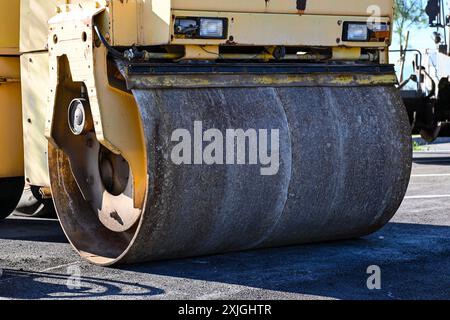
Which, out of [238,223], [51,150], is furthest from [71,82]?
[238,223]

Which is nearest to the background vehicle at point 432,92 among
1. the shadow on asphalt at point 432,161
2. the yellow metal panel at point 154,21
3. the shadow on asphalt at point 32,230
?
the shadow on asphalt at point 432,161

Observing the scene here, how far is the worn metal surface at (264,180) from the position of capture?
20.0ft

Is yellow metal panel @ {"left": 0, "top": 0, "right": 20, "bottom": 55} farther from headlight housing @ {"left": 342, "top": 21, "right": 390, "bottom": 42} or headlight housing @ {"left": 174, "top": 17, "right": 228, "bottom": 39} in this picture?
headlight housing @ {"left": 342, "top": 21, "right": 390, "bottom": 42}

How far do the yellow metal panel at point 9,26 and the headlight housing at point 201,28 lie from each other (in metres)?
2.15

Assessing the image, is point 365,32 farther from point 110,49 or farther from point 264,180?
point 110,49

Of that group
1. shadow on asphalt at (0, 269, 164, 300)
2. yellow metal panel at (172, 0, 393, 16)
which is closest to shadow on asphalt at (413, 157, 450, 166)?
yellow metal panel at (172, 0, 393, 16)

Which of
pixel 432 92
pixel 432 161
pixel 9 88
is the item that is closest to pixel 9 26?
pixel 9 88

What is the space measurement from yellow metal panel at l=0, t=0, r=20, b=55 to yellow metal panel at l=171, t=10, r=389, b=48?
2.17m

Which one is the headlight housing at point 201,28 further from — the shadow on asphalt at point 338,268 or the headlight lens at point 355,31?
the shadow on asphalt at point 338,268

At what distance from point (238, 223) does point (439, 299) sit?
1405 millimetres

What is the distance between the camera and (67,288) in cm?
593

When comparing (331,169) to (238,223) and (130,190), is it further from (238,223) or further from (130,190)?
(130,190)

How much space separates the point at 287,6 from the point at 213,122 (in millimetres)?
992

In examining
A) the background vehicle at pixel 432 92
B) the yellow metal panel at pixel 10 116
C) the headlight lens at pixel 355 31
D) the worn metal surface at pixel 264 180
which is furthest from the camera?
the background vehicle at pixel 432 92
